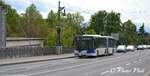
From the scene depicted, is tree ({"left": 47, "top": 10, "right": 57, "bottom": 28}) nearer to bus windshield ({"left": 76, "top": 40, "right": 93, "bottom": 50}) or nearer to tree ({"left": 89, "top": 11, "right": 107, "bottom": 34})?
tree ({"left": 89, "top": 11, "right": 107, "bottom": 34})

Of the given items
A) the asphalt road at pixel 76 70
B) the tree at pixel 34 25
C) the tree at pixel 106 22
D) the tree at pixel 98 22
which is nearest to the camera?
the asphalt road at pixel 76 70

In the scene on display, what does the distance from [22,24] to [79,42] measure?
7988cm

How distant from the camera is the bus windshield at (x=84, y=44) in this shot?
50406 mm

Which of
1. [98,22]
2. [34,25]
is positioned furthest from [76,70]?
[98,22]

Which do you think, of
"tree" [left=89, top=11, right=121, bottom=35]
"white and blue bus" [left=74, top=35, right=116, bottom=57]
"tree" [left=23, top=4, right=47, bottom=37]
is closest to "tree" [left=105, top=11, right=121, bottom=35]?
"tree" [left=89, top=11, right=121, bottom=35]

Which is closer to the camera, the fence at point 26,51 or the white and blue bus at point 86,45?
the fence at point 26,51

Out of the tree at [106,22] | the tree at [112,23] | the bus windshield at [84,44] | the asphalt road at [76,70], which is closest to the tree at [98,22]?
the tree at [106,22]

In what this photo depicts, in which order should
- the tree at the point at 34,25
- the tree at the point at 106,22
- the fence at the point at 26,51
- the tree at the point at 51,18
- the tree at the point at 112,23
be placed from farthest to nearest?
the tree at the point at 112,23 < the tree at the point at 51,18 < the tree at the point at 106,22 < the tree at the point at 34,25 < the fence at the point at 26,51

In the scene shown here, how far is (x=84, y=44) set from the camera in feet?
166

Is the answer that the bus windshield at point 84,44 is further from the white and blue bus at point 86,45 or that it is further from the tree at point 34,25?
the tree at point 34,25

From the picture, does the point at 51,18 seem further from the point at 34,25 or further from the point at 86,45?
the point at 86,45

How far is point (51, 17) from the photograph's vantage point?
14362cm

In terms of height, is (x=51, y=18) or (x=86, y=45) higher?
(x=51, y=18)

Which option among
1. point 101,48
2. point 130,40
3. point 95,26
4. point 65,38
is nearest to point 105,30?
point 95,26
